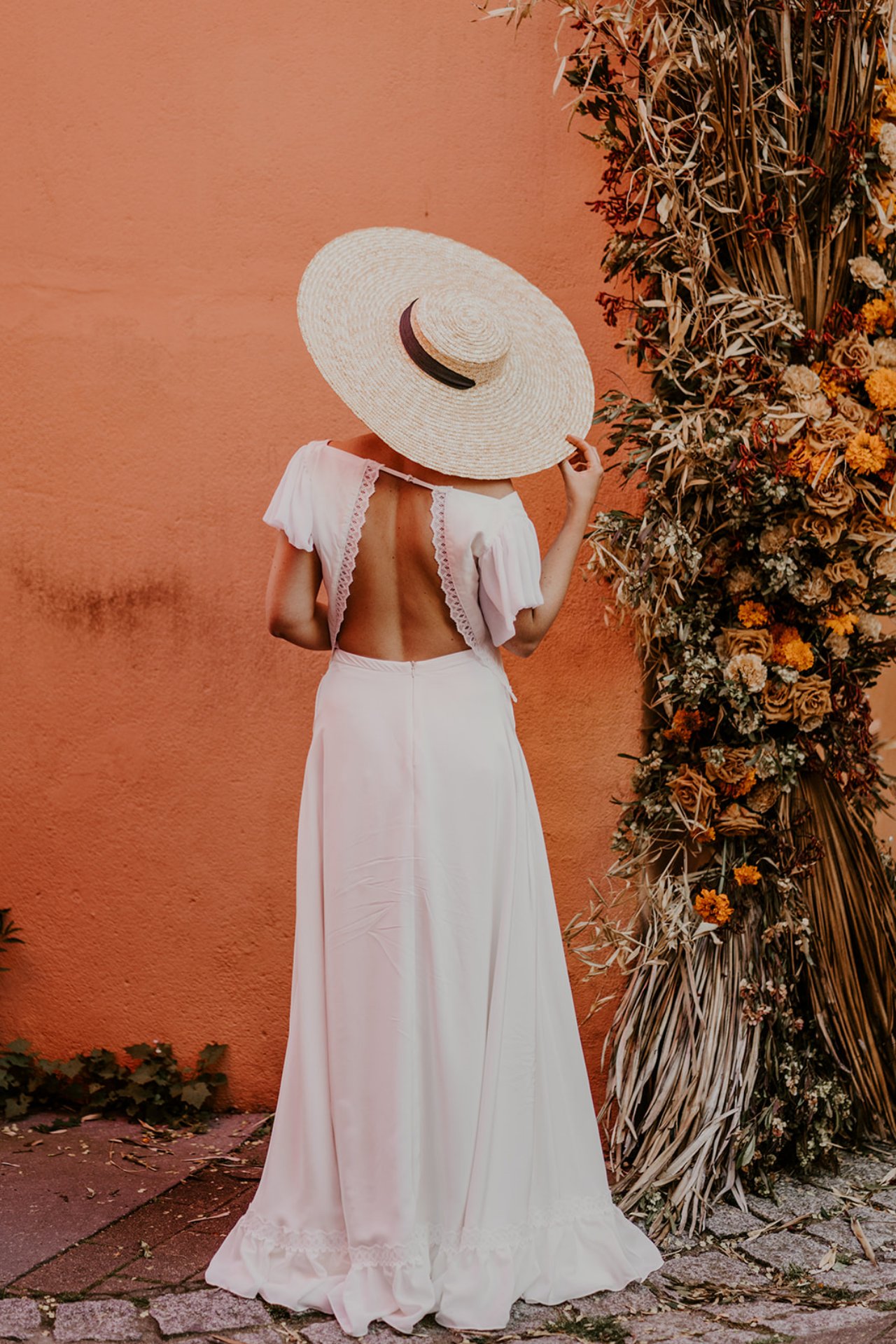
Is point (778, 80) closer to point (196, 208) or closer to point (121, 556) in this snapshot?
point (196, 208)

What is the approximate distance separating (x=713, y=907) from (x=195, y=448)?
199cm

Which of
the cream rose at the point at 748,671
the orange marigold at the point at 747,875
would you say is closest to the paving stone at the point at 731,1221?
the orange marigold at the point at 747,875

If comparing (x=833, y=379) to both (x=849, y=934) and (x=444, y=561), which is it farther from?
(x=849, y=934)

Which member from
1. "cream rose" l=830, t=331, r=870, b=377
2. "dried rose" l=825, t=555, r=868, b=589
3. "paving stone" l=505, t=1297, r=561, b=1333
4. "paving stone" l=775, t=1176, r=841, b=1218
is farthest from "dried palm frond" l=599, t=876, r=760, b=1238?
"cream rose" l=830, t=331, r=870, b=377

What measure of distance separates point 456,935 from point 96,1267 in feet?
3.63

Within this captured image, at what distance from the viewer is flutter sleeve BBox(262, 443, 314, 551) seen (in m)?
2.78

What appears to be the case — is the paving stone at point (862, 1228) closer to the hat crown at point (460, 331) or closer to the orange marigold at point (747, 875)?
the orange marigold at point (747, 875)

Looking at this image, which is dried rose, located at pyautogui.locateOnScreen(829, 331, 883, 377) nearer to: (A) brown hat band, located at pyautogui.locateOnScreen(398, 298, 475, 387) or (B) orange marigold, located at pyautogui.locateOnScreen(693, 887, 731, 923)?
(A) brown hat band, located at pyautogui.locateOnScreen(398, 298, 475, 387)

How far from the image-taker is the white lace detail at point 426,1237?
278 cm

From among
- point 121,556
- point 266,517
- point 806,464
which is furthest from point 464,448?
point 121,556

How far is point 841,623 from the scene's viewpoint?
3.33m

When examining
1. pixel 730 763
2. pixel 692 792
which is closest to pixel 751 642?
pixel 730 763

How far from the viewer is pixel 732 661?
3.31 meters

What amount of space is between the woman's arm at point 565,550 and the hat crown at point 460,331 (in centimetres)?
26
